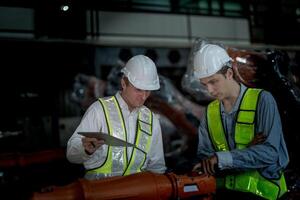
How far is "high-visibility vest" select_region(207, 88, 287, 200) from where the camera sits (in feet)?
8.11

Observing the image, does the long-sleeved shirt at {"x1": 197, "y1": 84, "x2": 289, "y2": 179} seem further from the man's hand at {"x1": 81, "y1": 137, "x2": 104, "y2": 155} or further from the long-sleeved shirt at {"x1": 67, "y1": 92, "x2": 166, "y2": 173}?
the man's hand at {"x1": 81, "y1": 137, "x2": 104, "y2": 155}

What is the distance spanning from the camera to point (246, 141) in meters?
2.49

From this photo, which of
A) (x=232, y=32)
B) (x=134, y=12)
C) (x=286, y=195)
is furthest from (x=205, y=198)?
(x=232, y=32)

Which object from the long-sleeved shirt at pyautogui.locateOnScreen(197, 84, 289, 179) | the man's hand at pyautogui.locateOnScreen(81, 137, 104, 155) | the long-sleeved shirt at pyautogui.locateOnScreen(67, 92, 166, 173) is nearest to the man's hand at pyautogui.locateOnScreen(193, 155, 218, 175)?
the long-sleeved shirt at pyautogui.locateOnScreen(197, 84, 289, 179)

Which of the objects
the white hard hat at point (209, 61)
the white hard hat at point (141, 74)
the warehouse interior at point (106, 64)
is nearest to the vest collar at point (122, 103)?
the white hard hat at point (141, 74)

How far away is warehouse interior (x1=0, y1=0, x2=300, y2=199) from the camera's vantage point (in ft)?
10.0

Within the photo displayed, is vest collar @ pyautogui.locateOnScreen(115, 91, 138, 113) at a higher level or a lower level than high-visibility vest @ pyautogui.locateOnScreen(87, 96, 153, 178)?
higher

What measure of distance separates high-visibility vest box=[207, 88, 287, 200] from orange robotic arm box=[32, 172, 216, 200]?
38 cm

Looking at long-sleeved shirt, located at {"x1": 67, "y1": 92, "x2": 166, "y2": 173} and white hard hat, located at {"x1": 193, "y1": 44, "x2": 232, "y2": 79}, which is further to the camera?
white hard hat, located at {"x1": 193, "y1": 44, "x2": 232, "y2": 79}

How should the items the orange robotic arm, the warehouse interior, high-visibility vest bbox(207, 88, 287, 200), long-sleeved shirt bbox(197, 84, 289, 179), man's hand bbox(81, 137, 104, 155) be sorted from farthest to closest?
the warehouse interior → high-visibility vest bbox(207, 88, 287, 200) → long-sleeved shirt bbox(197, 84, 289, 179) → man's hand bbox(81, 137, 104, 155) → the orange robotic arm

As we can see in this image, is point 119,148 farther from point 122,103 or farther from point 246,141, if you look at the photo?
point 246,141

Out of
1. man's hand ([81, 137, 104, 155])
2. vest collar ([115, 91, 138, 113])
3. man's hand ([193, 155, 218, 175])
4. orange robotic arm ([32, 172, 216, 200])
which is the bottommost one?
orange robotic arm ([32, 172, 216, 200])

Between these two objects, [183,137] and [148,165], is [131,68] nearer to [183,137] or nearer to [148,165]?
[148,165]

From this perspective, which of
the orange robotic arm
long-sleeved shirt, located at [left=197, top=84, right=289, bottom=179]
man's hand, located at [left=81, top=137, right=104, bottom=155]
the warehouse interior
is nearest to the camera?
the orange robotic arm
